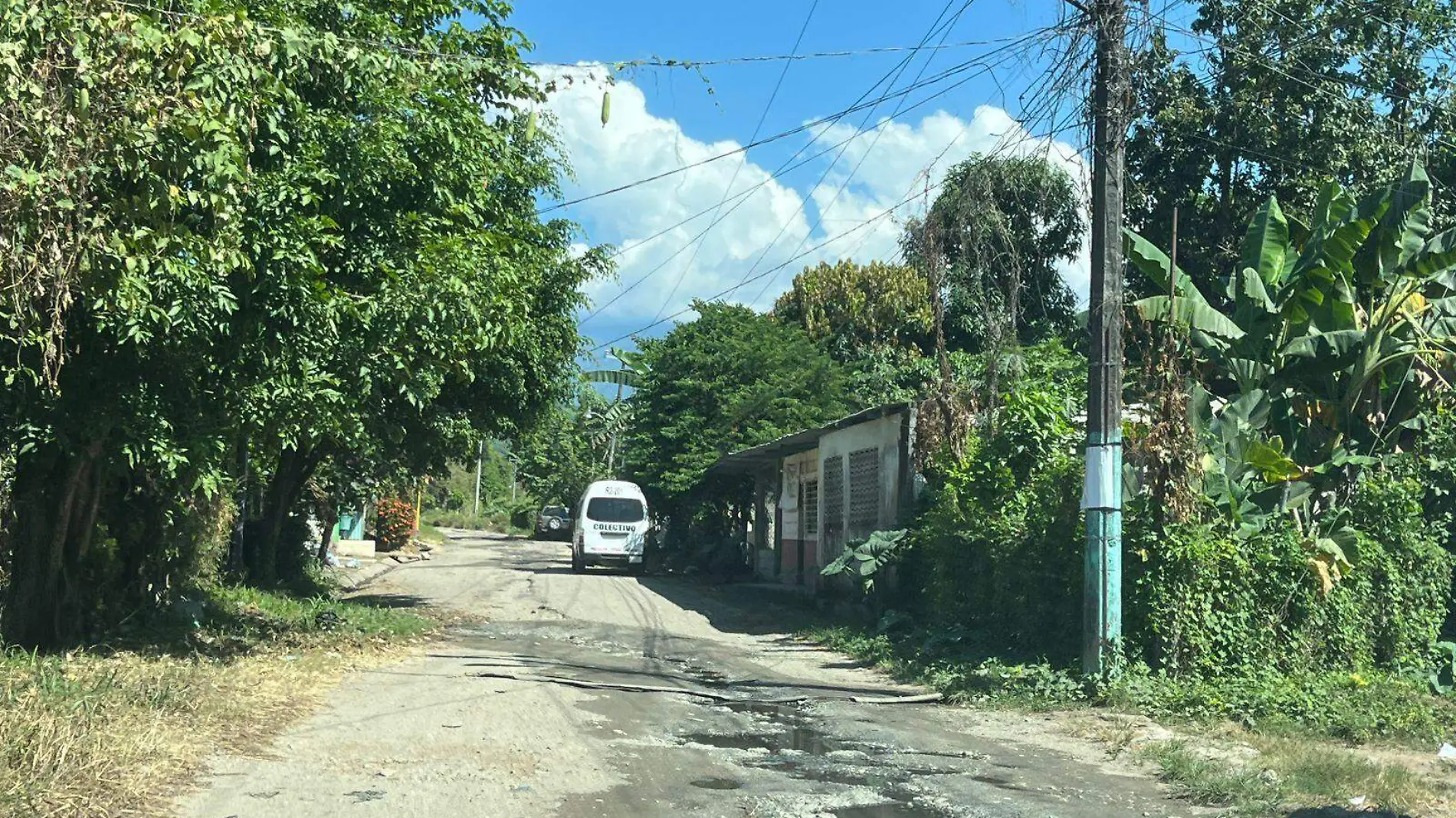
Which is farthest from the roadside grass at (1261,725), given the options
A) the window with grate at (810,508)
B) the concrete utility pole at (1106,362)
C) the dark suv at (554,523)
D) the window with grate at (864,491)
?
the dark suv at (554,523)

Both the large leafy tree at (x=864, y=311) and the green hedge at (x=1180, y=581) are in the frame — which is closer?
the green hedge at (x=1180, y=581)

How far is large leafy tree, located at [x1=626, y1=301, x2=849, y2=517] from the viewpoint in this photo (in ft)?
102

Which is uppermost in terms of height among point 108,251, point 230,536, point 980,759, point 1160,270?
point 1160,270

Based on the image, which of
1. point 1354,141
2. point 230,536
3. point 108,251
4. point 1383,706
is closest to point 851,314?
point 1354,141

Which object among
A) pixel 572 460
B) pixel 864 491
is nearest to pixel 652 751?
pixel 864 491

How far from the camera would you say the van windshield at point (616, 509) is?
110ft

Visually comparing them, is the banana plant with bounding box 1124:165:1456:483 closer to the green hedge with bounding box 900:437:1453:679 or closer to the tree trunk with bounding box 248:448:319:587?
the green hedge with bounding box 900:437:1453:679

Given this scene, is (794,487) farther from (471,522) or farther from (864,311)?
(471,522)

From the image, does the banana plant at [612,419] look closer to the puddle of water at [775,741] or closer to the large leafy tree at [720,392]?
the large leafy tree at [720,392]

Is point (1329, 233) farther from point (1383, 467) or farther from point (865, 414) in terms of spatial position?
point (865, 414)

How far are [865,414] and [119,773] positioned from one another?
14177 mm

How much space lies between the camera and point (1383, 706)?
1065 cm

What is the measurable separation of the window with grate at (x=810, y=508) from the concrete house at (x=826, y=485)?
21 millimetres

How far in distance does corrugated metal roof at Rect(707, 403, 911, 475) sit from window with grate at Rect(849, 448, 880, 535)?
0.60 metres
